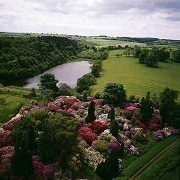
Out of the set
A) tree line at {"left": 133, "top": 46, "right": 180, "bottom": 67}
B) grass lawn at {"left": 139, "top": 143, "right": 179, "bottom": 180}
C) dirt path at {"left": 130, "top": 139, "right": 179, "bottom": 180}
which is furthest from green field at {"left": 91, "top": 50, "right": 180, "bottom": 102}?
grass lawn at {"left": 139, "top": 143, "right": 179, "bottom": 180}

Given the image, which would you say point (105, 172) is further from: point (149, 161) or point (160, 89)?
point (160, 89)

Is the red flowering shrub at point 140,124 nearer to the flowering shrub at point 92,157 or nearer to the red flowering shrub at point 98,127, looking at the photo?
the red flowering shrub at point 98,127

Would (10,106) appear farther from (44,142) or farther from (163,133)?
(163,133)

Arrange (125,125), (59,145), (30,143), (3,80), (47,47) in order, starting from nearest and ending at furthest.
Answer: (59,145)
(30,143)
(125,125)
(3,80)
(47,47)

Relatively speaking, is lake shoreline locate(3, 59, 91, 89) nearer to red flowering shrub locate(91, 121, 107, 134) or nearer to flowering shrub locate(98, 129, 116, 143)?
red flowering shrub locate(91, 121, 107, 134)

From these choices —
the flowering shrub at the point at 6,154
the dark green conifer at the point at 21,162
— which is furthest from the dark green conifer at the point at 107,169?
the flowering shrub at the point at 6,154

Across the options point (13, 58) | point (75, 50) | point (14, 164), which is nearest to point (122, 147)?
point (14, 164)
